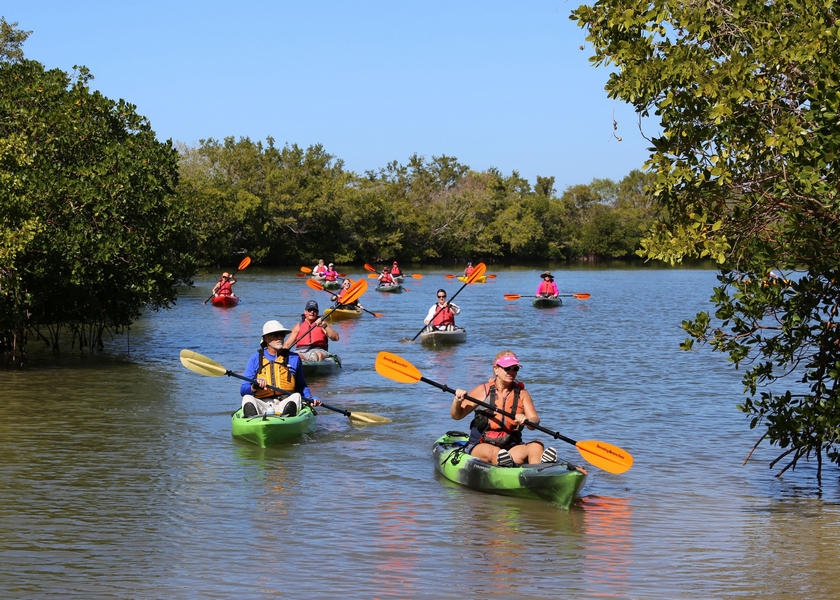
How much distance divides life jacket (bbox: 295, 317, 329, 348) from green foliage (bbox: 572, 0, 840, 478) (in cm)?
1007

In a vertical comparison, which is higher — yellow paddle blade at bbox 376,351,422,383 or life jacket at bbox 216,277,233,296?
life jacket at bbox 216,277,233,296

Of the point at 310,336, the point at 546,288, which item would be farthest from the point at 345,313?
the point at 310,336

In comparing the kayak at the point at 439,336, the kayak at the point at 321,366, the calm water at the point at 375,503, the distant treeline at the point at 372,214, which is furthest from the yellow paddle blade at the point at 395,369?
the distant treeline at the point at 372,214

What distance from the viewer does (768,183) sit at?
9.47 m

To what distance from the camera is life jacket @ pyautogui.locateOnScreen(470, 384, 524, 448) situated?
408 inches

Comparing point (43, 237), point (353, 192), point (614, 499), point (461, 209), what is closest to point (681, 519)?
point (614, 499)

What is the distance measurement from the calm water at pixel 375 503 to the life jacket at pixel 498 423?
69 cm

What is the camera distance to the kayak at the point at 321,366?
18547 mm

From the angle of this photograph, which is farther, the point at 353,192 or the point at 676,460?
the point at 353,192

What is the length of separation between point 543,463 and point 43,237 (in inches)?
438

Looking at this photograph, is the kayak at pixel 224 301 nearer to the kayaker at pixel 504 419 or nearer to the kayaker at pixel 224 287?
the kayaker at pixel 224 287

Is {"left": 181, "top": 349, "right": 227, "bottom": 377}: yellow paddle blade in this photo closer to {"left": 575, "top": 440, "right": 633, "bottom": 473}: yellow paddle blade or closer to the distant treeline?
{"left": 575, "top": 440, "right": 633, "bottom": 473}: yellow paddle blade

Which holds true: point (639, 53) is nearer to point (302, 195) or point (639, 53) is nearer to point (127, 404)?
point (127, 404)

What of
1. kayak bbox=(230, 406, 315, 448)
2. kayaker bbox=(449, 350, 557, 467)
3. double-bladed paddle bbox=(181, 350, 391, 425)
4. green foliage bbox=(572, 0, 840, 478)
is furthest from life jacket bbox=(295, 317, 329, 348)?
green foliage bbox=(572, 0, 840, 478)
